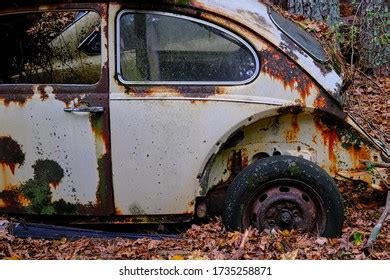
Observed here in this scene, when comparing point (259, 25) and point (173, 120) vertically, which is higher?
point (259, 25)

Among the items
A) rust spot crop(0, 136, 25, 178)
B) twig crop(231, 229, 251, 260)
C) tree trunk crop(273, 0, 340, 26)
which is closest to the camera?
twig crop(231, 229, 251, 260)

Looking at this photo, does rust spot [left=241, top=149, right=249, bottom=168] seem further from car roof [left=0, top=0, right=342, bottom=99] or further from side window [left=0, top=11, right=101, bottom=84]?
side window [left=0, top=11, right=101, bottom=84]

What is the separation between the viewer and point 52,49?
5297 millimetres

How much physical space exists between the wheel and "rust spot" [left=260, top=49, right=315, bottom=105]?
51 cm

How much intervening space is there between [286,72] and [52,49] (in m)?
1.91

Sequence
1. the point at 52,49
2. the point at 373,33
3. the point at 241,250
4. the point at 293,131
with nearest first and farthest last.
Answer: the point at 241,250 → the point at 293,131 → the point at 52,49 → the point at 373,33

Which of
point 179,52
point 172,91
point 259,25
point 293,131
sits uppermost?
point 259,25

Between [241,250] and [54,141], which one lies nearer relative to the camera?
[241,250]

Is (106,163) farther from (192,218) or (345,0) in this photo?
(345,0)

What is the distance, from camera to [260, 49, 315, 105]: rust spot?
15.5 ft

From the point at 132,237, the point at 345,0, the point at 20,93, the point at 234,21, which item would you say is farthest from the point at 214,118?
the point at 345,0

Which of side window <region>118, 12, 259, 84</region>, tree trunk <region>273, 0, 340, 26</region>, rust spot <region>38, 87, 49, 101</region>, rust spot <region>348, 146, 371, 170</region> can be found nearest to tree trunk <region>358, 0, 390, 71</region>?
tree trunk <region>273, 0, 340, 26</region>

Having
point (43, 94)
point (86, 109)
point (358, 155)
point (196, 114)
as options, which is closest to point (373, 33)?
point (358, 155)

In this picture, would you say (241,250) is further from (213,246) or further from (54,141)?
(54,141)
